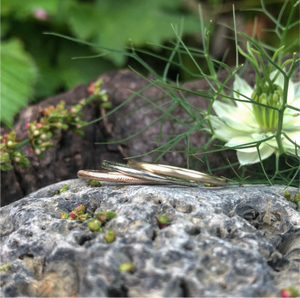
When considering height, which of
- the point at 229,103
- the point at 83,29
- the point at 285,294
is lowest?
the point at 285,294

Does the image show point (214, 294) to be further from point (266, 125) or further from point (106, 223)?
point (266, 125)

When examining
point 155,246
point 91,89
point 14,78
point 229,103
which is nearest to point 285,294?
point 155,246

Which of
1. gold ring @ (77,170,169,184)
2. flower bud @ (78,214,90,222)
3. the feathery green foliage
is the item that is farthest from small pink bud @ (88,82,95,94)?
flower bud @ (78,214,90,222)

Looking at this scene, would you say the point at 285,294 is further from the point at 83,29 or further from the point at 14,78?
the point at 83,29

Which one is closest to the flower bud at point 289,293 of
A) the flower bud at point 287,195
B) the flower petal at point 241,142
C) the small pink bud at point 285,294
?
the small pink bud at point 285,294

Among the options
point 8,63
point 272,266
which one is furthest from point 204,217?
point 8,63

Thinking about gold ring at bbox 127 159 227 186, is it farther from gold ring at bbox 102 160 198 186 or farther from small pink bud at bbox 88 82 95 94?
small pink bud at bbox 88 82 95 94
